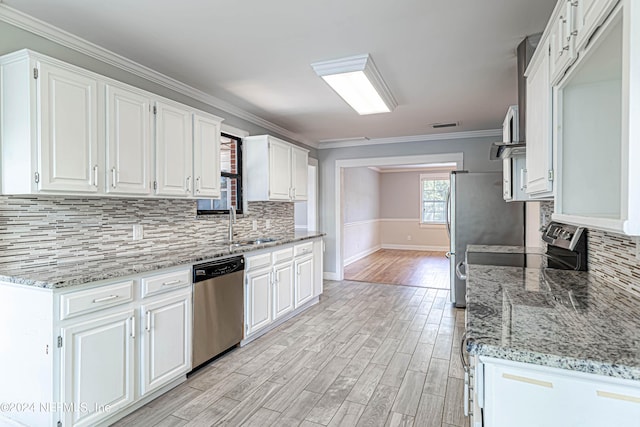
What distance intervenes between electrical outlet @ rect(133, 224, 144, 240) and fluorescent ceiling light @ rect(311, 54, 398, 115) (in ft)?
6.19

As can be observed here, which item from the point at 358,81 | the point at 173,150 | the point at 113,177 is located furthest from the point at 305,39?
the point at 113,177

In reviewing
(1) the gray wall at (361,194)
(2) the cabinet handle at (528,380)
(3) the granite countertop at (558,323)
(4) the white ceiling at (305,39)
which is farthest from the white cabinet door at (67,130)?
(1) the gray wall at (361,194)

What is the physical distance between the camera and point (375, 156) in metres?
5.93

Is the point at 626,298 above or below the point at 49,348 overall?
above

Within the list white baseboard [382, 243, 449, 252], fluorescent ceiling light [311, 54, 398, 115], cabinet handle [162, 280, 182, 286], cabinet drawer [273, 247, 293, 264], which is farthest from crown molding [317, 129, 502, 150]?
white baseboard [382, 243, 449, 252]

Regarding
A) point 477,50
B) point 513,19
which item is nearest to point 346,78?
point 477,50

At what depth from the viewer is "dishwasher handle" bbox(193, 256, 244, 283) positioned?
2650 mm

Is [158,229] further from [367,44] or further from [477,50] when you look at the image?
[477,50]

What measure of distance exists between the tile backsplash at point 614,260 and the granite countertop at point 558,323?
4 cm

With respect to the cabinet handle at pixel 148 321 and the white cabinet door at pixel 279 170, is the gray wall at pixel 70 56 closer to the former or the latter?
the white cabinet door at pixel 279 170

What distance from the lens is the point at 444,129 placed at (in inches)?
204

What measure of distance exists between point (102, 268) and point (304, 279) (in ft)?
8.04

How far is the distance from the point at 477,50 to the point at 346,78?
3.28 feet

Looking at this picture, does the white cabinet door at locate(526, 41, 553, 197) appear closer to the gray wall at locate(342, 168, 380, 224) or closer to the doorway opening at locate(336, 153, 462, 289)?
the doorway opening at locate(336, 153, 462, 289)
